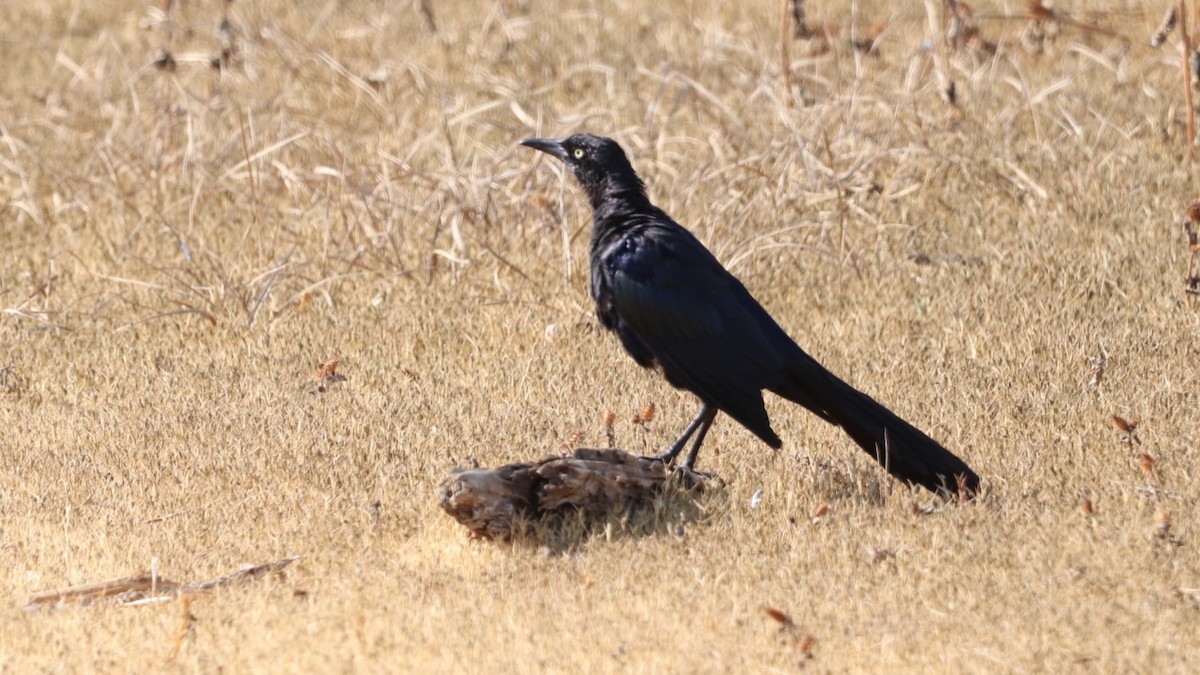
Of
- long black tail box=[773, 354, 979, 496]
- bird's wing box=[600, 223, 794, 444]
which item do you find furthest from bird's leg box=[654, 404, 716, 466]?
long black tail box=[773, 354, 979, 496]

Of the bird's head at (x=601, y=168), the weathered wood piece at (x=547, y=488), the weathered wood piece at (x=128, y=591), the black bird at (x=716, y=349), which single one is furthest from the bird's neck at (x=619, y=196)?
the weathered wood piece at (x=128, y=591)

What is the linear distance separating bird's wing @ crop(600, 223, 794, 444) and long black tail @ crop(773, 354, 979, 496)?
0.26 meters

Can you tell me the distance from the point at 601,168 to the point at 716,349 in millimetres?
1004

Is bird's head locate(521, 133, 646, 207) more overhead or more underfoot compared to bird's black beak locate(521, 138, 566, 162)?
more underfoot

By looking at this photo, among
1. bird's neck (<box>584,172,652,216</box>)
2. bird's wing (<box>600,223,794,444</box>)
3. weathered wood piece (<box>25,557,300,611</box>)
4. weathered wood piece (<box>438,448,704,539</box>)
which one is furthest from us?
bird's neck (<box>584,172,652,216</box>)

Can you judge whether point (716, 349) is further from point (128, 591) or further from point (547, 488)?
point (128, 591)

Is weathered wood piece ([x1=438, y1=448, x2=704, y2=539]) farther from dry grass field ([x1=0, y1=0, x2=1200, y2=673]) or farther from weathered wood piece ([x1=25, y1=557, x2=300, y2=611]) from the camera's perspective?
weathered wood piece ([x1=25, y1=557, x2=300, y2=611])

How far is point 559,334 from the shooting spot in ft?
23.2

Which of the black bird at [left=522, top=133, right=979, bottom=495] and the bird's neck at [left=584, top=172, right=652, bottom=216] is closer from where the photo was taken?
the black bird at [left=522, top=133, right=979, bottom=495]

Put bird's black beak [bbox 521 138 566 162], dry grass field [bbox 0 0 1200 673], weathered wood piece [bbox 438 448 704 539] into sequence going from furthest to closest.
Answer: bird's black beak [bbox 521 138 566 162], weathered wood piece [bbox 438 448 704 539], dry grass field [bbox 0 0 1200 673]

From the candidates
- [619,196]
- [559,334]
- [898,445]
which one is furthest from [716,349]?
[559,334]

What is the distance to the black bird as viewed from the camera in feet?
16.4

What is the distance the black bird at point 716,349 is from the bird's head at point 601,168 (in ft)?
0.71

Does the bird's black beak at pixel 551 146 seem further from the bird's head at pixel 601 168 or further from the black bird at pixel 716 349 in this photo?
the black bird at pixel 716 349
